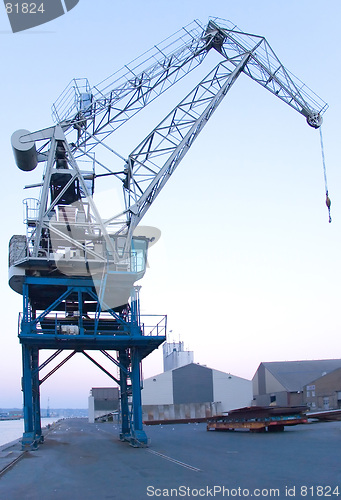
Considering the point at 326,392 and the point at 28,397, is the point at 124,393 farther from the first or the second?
the point at 326,392

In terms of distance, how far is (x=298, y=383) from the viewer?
79438 mm

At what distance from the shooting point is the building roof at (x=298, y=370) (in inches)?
3132

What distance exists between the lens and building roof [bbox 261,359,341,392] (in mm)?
79562

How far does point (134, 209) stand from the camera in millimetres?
32031

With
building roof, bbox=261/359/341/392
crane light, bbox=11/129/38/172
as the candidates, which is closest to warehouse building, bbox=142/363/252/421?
building roof, bbox=261/359/341/392

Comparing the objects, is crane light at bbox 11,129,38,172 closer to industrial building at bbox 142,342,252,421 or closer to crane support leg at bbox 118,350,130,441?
crane support leg at bbox 118,350,130,441

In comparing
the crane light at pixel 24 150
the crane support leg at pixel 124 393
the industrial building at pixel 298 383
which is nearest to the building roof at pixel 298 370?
the industrial building at pixel 298 383

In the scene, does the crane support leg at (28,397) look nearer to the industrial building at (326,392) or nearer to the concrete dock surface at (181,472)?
the concrete dock surface at (181,472)

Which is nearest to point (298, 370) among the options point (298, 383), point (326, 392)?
point (298, 383)

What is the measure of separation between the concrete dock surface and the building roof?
56.7m

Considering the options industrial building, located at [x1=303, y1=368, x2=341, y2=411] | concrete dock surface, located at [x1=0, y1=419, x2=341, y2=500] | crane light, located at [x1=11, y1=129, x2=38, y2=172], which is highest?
crane light, located at [x1=11, y1=129, x2=38, y2=172]

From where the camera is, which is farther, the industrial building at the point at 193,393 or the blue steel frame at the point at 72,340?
the industrial building at the point at 193,393

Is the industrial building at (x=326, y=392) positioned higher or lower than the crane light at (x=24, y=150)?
lower

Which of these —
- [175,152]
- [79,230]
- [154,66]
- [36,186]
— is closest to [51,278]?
[79,230]
